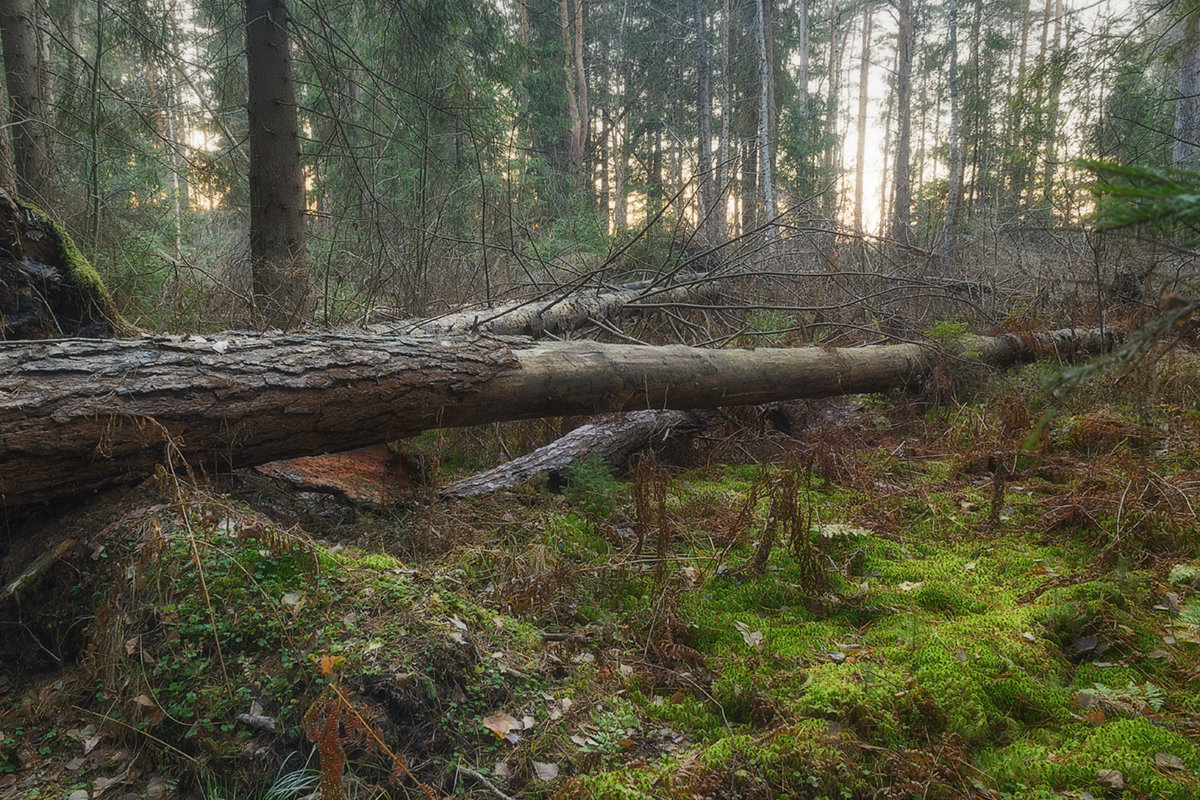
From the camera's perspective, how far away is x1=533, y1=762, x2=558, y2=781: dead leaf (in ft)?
6.71

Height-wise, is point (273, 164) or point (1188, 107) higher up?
point (1188, 107)

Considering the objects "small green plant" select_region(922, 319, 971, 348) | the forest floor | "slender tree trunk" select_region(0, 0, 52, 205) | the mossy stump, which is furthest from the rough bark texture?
"slender tree trunk" select_region(0, 0, 52, 205)

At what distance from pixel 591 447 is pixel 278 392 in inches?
94.2

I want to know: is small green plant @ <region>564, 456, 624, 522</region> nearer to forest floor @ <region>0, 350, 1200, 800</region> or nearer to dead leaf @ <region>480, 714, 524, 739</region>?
forest floor @ <region>0, 350, 1200, 800</region>

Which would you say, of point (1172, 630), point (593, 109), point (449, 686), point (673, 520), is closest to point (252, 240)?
point (673, 520)

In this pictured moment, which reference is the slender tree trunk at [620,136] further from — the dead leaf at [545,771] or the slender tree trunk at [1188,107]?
the dead leaf at [545,771]

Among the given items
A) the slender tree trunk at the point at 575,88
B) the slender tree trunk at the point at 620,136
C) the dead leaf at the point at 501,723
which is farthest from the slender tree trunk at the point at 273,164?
the slender tree trunk at the point at 620,136

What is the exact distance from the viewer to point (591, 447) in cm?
502

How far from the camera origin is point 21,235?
3.88 metres

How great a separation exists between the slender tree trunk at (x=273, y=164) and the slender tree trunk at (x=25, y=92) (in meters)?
2.50

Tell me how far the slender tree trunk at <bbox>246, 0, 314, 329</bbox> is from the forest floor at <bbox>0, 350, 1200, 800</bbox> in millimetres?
3254

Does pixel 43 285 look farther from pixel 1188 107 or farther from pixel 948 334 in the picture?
pixel 1188 107

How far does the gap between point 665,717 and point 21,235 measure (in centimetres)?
463

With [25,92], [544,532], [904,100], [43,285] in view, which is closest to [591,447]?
[544,532]
